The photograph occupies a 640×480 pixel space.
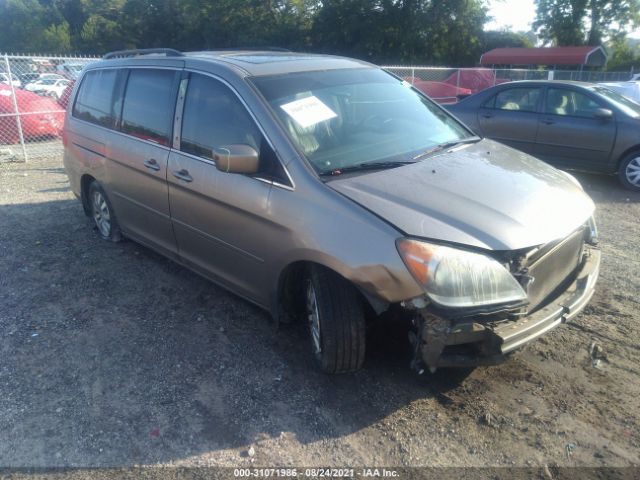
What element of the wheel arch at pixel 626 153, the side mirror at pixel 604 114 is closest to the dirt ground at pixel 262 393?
the wheel arch at pixel 626 153

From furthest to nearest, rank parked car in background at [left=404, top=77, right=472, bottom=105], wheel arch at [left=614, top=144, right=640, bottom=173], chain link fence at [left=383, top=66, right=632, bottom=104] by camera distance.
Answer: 1. parked car in background at [left=404, top=77, right=472, bottom=105]
2. chain link fence at [left=383, top=66, right=632, bottom=104]
3. wheel arch at [left=614, top=144, right=640, bottom=173]

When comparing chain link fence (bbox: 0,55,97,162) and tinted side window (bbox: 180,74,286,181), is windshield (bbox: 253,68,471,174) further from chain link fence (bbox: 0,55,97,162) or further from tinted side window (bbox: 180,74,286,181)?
chain link fence (bbox: 0,55,97,162)

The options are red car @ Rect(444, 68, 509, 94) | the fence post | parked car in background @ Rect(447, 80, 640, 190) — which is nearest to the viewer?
parked car in background @ Rect(447, 80, 640, 190)

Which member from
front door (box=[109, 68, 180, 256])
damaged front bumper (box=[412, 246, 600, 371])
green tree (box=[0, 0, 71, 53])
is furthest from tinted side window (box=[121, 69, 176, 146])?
green tree (box=[0, 0, 71, 53])

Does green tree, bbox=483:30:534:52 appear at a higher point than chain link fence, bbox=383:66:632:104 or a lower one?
higher

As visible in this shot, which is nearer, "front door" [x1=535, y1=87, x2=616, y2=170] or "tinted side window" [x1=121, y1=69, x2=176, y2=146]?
"tinted side window" [x1=121, y1=69, x2=176, y2=146]

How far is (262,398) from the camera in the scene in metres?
3.14

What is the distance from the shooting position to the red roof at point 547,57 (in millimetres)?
37094

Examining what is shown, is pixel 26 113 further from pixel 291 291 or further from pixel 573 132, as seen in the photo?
pixel 573 132

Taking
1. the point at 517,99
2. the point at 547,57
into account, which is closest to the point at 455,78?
the point at 517,99

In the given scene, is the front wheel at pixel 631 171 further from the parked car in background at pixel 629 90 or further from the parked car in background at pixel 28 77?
the parked car in background at pixel 28 77

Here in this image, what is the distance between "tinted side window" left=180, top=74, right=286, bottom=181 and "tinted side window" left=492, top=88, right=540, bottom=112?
651 centimetres

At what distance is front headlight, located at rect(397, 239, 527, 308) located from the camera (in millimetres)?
2586

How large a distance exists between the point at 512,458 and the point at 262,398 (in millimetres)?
1400
